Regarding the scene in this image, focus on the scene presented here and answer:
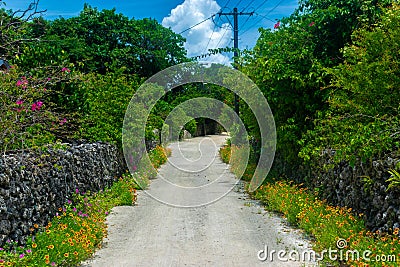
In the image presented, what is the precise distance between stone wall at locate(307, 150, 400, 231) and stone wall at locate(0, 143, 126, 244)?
4.87 meters

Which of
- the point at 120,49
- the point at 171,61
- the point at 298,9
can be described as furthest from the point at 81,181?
→ the point at 171,61

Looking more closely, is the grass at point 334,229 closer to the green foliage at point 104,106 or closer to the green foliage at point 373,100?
the green foliage at point 373,100

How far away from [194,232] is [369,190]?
9.97 feet

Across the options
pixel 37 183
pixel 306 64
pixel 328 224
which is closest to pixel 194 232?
pixel 328 224

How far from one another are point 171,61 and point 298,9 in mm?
22720

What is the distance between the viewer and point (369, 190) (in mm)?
7051

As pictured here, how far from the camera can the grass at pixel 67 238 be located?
579 centimetres

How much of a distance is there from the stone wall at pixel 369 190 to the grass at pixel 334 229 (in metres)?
0.15

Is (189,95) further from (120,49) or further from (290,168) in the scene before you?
(290,168)

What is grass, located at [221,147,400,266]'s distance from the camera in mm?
5637

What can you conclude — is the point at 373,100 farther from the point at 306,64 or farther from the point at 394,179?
the point at 306,64

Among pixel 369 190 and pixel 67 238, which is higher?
pixel 369 190

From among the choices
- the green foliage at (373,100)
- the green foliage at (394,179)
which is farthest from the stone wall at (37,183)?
the green foliage at (394,179)

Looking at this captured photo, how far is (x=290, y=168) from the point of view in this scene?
12656mm
